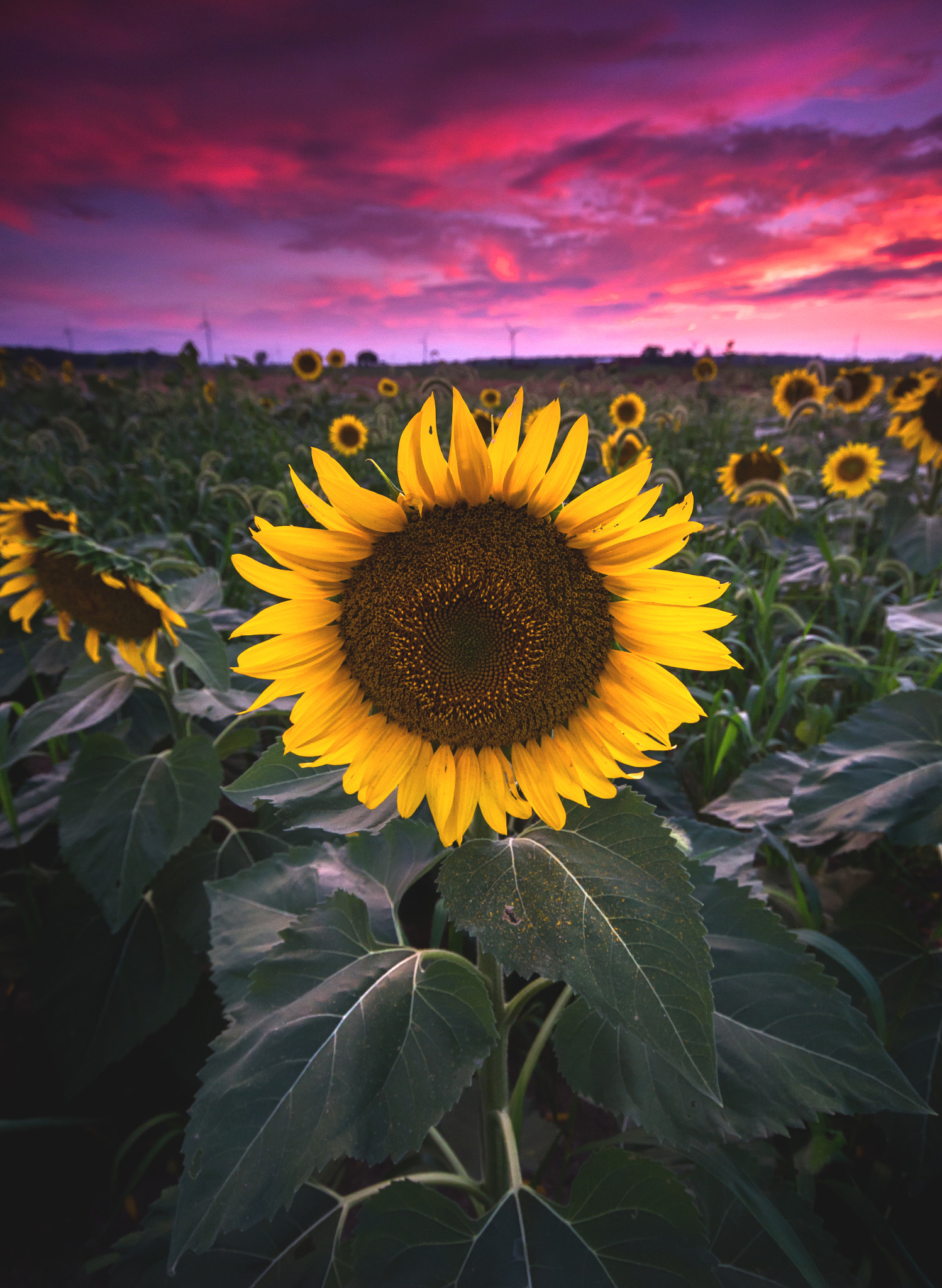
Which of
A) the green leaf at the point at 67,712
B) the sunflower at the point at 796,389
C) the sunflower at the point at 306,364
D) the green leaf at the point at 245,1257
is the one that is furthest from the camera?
the sunflower at the point at 306,364

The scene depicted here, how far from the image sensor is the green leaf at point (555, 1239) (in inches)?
42.0

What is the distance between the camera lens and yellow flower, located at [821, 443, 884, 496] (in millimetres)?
5891

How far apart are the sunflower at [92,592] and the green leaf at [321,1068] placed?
1.27 meters

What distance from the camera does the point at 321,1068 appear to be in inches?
40.1

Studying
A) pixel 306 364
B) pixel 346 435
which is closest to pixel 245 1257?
pixel 346 435

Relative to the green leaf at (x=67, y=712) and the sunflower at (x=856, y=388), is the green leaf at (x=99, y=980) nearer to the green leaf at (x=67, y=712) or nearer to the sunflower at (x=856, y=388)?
the green leaf at (x=67, y=712)

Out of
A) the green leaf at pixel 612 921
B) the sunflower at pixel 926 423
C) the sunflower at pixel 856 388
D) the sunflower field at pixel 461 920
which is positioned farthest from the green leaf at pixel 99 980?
the sunflower at pixel 856 388

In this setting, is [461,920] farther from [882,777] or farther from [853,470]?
[853,470]

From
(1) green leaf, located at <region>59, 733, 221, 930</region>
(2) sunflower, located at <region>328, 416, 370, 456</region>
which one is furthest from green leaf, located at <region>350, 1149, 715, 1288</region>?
(2) sunflower, located at <region>328, 416, 370, 456</region>

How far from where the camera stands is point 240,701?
2064 mm

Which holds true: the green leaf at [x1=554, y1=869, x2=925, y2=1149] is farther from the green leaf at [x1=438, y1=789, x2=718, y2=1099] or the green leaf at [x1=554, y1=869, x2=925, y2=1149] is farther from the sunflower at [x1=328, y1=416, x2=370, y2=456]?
the sunflower at [x1=328, y1=416, x2=370, y2=456]

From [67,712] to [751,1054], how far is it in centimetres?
193

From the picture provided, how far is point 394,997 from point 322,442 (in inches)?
322

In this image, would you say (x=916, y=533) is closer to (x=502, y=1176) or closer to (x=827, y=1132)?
(x=827, y=1132)
